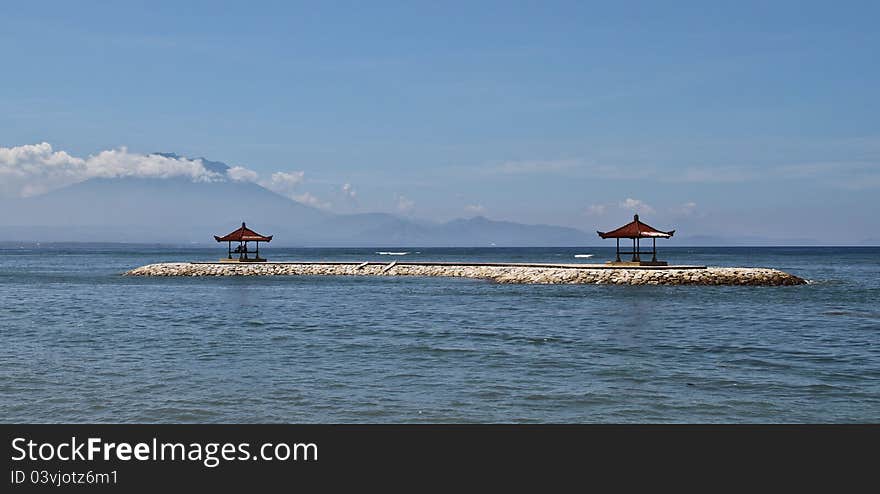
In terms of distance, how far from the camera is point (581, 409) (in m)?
12.8

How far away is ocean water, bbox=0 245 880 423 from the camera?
12.8m

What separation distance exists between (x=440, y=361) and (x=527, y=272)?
124 feet

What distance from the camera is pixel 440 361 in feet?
58.5

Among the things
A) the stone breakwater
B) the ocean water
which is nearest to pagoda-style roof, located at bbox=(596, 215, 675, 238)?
the stone breakwater

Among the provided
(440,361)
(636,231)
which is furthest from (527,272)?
(440,361)

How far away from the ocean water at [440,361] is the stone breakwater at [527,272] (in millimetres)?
13497

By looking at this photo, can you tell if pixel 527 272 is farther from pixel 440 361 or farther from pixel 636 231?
pixel 440 361

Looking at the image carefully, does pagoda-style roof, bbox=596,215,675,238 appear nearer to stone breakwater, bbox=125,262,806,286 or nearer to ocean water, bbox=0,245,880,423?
stone breakwater, bbox=125,262,806,286

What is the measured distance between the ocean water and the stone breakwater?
13497 mm

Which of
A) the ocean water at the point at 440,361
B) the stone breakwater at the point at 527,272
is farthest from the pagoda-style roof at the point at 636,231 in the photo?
the ocean water at the point at 440,361

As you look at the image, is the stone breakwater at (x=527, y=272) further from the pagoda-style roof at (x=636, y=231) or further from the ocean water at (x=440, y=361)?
the ocean water at (x=440, y=361)
